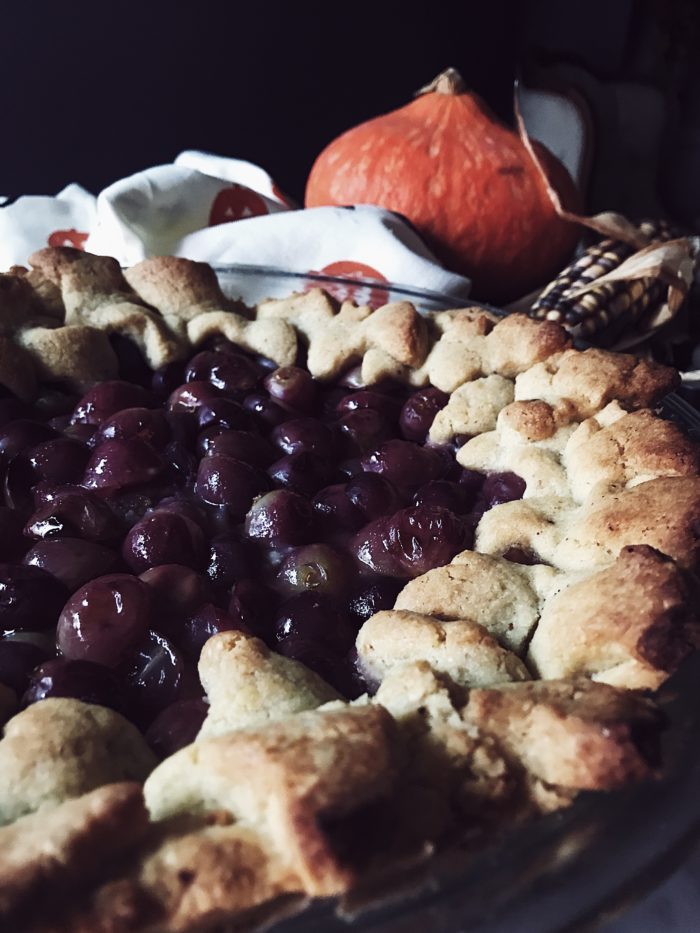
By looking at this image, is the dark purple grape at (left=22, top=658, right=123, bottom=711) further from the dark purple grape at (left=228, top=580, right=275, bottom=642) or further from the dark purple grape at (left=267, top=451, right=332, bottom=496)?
the dark purple grape at (left=267, top=451, right=332, bottom=496)

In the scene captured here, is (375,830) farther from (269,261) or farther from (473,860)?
(269,261)

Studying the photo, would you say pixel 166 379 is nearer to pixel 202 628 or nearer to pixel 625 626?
pixel 202 628

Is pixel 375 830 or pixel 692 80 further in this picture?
pixel 692 80

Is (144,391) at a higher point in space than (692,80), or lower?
lower

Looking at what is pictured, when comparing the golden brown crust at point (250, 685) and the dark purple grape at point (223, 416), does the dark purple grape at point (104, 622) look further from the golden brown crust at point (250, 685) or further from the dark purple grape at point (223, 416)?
the dark purple grape at point (223, 416)

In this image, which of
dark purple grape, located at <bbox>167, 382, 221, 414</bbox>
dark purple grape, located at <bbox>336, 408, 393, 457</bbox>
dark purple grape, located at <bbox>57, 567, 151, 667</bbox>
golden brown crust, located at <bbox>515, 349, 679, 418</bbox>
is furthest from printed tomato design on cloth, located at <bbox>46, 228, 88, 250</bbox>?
dark purple grape, located at <bbox>57, 567, 151, 667</bbox>

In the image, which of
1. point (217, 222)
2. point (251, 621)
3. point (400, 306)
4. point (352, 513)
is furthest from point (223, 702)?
point (217, 222)

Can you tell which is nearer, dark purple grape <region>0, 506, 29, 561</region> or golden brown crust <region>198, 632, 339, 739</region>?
golden brown crust <region>198, 632, 339, 739</region>

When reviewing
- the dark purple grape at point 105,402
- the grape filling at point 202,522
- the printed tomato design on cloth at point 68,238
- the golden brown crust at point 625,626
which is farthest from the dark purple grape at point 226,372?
the printed tomato design on cloth at point 68,238
